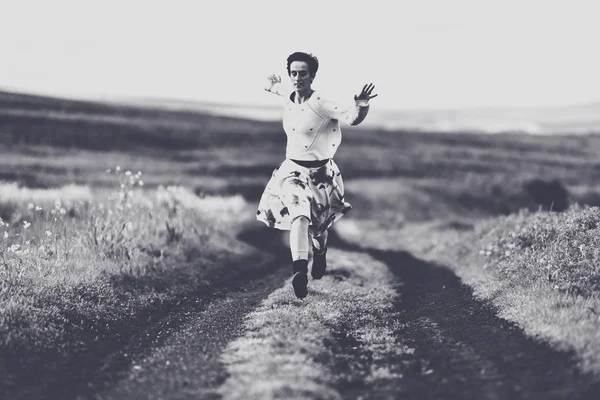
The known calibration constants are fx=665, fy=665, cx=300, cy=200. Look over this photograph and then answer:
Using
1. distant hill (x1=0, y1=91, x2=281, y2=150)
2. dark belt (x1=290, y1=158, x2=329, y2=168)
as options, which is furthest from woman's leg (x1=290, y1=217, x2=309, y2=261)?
distant hill (x1=0, y1=91, x2=281, y2=150)

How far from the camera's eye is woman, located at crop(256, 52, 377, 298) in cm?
906

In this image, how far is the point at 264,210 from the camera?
9992 millimetres

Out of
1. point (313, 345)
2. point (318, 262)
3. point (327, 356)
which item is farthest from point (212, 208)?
point (327, 356)

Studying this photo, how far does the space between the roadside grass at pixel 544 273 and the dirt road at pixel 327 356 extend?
0.83ft

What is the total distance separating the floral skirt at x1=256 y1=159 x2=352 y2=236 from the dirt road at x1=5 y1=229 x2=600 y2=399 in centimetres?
124

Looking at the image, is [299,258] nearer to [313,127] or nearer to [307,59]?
[313,127]

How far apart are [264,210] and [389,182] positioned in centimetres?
3152

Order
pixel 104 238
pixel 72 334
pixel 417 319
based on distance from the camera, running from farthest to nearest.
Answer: pixel 104 238 < pixel 417 319 < pixel 72 334

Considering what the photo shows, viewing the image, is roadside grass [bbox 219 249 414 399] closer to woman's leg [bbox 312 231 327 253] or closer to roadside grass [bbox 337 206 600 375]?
woman's leg [bbox 312 231 327 253]

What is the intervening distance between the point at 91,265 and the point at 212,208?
12.3m

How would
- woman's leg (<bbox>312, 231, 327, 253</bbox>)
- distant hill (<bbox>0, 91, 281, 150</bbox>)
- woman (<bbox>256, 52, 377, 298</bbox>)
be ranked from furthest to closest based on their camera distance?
1. distant hill (<bbox>0, 91, 281, 150</bbox>)
2. woman's leg (<bbox>312, 231, 327, 253</bbox>)
3. woman (<bbox>256, 52, 377, 298</bbox>)

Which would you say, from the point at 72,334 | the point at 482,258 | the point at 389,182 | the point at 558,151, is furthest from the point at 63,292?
the point at 558,151

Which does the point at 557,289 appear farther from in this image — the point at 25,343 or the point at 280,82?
the point at 25,343

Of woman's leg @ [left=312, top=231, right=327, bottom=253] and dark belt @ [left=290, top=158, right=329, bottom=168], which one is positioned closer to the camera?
dark belt @ [left=290, top=158, right=329, bottom=168]
